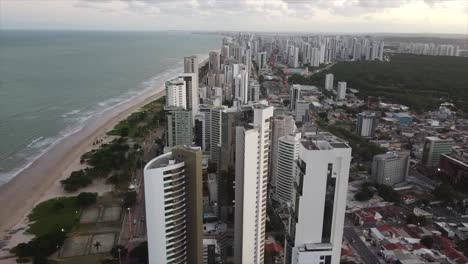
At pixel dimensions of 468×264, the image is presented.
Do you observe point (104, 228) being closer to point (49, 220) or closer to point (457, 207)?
point (49, 220)

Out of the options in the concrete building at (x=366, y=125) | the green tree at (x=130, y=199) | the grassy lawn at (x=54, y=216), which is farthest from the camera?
the concrete building at (x=366, y=125)

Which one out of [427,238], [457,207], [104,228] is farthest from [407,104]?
[104,228]

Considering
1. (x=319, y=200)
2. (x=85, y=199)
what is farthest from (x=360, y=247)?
(x=85, y=199)

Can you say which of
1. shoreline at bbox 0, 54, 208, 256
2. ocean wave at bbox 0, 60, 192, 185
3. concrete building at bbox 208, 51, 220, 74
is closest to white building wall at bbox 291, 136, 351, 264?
shoreline at bbox 0, 54, 208, 256

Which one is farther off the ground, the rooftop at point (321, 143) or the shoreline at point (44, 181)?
the rooftop at point (321, 143)

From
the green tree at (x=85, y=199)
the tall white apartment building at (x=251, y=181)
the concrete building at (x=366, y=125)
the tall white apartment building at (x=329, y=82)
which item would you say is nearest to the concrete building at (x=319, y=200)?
the tall white apartment building at (x=251, y=181)

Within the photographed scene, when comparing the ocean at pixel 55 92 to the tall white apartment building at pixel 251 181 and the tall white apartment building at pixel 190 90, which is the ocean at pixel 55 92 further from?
the tall white apartment building at pixel 251 181
